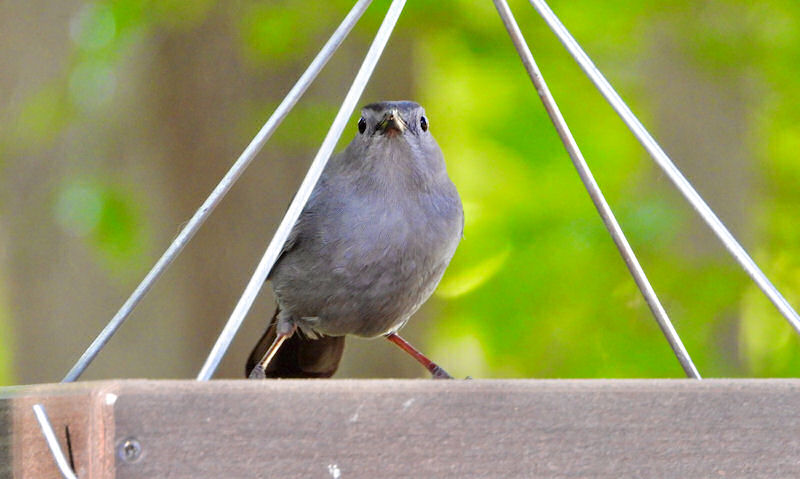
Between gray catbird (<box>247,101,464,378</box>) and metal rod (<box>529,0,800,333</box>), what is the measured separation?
1.10 m

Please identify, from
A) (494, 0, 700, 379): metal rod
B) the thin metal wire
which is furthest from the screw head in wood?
(494, 0, 700, 379): metal rod

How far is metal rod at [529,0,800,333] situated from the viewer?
1.83m

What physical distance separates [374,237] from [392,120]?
319mm

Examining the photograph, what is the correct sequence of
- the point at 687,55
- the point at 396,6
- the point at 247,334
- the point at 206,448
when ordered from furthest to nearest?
the point at 687,55, the point at 247,334, the point at 396,6, the point at 206,448

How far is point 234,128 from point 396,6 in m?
2.78

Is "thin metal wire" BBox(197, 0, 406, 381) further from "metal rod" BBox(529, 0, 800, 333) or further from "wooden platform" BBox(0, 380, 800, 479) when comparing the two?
"metal rod" BBox(529, 0, 800, 333)

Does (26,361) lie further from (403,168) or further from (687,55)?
(687,55)

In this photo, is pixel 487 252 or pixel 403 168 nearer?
pixel 403 168

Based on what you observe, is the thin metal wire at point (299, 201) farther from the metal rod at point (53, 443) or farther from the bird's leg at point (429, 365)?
the bird's leg at point (429, 365)

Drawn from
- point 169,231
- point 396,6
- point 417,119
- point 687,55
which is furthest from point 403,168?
point 687,55

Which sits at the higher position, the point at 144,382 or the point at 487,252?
the point at 144,382

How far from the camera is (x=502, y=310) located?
4.77 meters

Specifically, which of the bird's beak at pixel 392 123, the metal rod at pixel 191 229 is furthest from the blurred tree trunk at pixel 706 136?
the metal rod at pixel 191 229

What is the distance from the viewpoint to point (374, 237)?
2.93 metres
